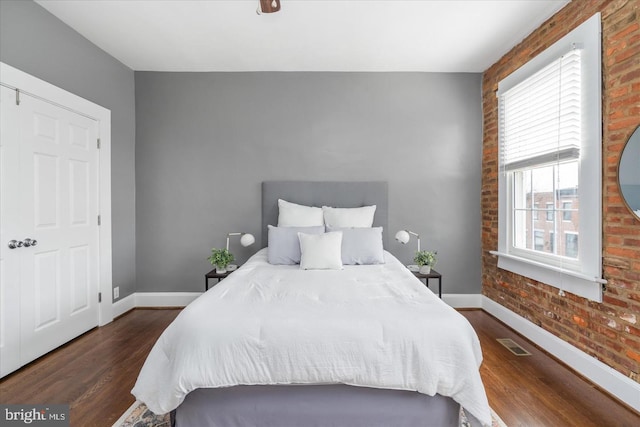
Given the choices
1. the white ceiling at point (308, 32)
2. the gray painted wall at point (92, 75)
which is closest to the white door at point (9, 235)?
the gray painted wall at point (92, 75)

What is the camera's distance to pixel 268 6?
7.55 ft

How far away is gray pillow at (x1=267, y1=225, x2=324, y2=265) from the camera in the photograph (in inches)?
117

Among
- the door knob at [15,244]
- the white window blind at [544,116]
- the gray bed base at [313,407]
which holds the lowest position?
the gray bed base at [313,407]

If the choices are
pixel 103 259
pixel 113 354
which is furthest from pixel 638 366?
pixel 103 259

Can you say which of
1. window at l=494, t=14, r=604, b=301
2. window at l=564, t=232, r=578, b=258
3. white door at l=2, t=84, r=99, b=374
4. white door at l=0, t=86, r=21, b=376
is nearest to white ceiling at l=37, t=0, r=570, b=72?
window at l=494, t=14, r=604, b=301

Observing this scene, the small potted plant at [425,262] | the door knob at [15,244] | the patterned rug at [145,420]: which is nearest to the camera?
the patterned rug at [145,420]

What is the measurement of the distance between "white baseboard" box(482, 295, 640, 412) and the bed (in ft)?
3.86

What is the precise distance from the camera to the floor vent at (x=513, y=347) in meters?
2.62

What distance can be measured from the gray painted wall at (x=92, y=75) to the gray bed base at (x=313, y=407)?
2589 mm

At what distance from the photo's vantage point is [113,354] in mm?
2617

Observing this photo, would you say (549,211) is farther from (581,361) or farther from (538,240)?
(581,361)

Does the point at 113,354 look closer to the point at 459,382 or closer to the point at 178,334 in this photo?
the point at 178,334

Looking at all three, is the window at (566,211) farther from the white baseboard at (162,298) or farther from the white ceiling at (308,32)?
the white baseboard at (162,298)

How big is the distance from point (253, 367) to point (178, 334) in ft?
1.38
